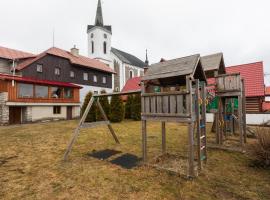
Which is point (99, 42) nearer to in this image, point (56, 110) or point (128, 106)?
point (56, 110)

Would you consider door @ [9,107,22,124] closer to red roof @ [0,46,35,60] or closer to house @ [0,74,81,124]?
house @ [0,74,81,124]

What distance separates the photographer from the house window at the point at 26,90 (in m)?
16.6

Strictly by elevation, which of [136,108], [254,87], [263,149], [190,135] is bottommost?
[263,149]

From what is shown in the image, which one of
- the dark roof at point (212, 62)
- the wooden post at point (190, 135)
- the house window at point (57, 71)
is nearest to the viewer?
the wooden post at point (190, 135)

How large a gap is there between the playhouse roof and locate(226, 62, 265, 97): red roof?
12.3 meters

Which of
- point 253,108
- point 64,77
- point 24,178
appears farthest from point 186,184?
point 64,77

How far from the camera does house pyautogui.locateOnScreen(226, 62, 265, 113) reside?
1445 cm

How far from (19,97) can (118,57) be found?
25.3m

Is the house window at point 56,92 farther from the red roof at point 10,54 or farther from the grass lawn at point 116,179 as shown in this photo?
the grass lawn at point 116,179

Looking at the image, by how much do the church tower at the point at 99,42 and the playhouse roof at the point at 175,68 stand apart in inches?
1329

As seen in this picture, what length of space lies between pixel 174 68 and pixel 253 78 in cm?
1499

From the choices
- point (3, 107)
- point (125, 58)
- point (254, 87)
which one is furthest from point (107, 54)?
point (254, 87)

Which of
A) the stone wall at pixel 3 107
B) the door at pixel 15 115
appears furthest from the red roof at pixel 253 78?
the door at pixel 15 115

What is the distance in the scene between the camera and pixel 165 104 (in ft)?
15.2
